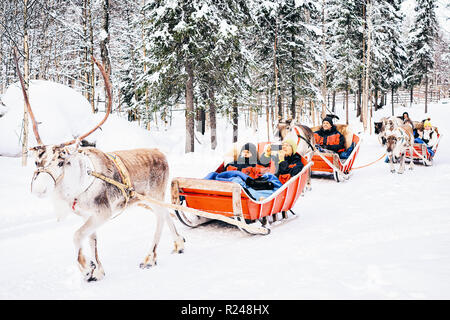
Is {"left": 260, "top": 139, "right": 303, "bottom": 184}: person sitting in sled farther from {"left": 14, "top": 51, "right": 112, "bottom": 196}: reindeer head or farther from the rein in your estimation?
{"left": 14, "top": 51, "right": 112, "bottom": 196}: reindeer head

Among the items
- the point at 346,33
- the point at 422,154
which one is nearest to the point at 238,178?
the point at 422,154

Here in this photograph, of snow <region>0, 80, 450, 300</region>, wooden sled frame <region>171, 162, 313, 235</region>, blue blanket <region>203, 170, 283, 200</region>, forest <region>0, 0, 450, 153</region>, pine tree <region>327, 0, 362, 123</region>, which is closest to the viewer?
snow <region>0, 80, 450, 300</region>

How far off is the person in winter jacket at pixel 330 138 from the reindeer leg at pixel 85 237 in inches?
352

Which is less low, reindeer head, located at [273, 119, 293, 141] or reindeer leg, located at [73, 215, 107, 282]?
reindeer head, located at [273, 119, 293, 141]

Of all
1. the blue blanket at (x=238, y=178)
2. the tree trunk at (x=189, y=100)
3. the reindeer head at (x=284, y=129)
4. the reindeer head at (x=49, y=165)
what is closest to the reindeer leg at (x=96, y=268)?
the reindeer head at (x=49, y=165)

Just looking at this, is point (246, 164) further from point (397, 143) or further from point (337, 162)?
point (397, 143)

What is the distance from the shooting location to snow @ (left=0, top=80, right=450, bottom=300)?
336 centimetres

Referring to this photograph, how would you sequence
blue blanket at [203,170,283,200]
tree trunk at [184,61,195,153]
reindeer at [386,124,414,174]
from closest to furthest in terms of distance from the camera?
blue blanket at [203,170,283,200] → reindeer at [386,124,414,174] → tree trunk at [184,61,195,153]

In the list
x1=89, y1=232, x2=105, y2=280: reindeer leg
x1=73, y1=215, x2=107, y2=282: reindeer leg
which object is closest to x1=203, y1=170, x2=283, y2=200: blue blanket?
→ x1=89, y1=232, x2=105, y2=280: reindeer leg

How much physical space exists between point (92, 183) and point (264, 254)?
2.40 m

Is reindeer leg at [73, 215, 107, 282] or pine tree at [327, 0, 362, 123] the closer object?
reindeer leg at [73, 215, 107, 282]

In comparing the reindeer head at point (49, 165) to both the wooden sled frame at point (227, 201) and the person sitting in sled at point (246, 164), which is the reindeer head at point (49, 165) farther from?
the person sitting in sled at point (246, 164)

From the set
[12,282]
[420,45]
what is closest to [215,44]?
[12,282]

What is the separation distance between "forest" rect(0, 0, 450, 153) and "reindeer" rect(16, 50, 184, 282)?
6.91ft
